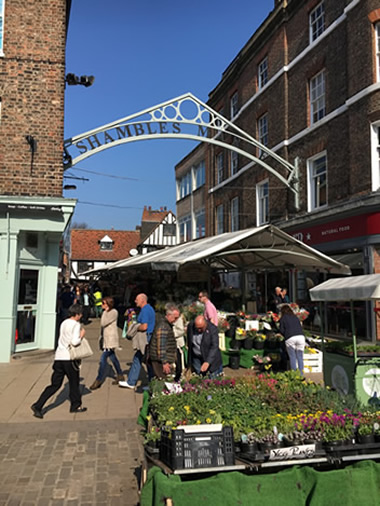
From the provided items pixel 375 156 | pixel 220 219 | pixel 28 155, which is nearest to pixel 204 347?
pixel 28 155

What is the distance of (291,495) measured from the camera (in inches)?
132

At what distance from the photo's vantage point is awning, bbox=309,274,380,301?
5.99 m

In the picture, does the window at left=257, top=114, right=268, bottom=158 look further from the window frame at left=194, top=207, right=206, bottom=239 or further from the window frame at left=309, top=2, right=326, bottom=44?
the window frame at left=194, top=207, right=206, bottom=239

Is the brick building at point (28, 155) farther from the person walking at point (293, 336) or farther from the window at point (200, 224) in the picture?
the window at point (200, 224)

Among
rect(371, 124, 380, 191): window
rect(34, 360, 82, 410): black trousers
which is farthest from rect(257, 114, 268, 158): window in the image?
rect(34, 360, 82, 410): black trousers

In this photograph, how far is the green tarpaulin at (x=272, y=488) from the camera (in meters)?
3.18

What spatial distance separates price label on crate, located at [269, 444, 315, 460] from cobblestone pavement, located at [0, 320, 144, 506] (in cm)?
140

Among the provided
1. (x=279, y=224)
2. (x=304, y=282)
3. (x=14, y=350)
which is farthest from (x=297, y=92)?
(x=14, y=350)

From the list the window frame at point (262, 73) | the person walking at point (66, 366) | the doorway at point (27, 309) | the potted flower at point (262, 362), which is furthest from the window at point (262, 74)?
the person walking at point (66, 366)

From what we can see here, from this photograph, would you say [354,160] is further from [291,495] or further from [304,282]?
[291,495]

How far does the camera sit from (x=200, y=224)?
1169 inches

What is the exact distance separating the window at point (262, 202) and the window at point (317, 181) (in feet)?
12.5

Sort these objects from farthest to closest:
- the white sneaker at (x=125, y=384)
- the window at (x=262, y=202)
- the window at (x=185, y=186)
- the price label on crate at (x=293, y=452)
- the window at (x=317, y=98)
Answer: the window at (x=185, y=186) < the window at (x=262, y=202) < the window at (x=317, y=98) < the white sneaker at (x=125, y=384) < the price label on crate at (x=293, y=452)

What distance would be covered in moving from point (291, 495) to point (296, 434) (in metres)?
0.59
